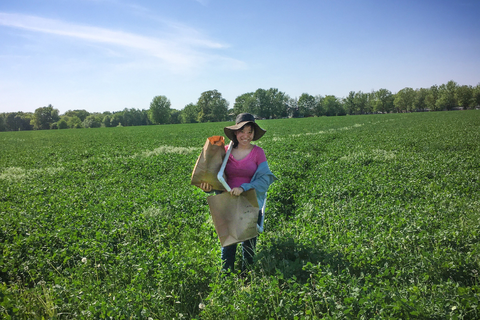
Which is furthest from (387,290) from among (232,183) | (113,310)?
(113,310)

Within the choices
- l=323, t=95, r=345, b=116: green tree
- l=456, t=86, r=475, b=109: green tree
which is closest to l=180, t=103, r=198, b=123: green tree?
l=323, t=95, r=345, b=116: green tree

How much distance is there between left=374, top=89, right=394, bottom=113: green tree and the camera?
131875mm

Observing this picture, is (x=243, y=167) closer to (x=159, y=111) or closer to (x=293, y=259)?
(x=293, y=259)

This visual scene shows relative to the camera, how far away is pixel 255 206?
3.57m

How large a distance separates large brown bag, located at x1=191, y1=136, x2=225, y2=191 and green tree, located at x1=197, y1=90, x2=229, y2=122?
109317 millimetres

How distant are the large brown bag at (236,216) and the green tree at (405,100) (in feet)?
473

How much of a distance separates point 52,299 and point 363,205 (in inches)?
255

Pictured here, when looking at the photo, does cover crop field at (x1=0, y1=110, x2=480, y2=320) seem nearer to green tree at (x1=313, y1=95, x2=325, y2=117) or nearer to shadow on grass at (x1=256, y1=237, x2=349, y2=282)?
shadow on grass at (x1=256, y1=237, x2=349, y2=282)

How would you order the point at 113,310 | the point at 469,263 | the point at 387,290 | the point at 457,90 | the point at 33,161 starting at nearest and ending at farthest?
the point at 113,310
the point at 387,290
the point at 469,263
the point at 33,161
the point at 457,90

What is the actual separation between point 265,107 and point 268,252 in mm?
123790

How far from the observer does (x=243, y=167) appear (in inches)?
154

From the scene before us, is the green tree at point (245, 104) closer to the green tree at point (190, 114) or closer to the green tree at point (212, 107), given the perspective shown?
the green tree at point (212, 107)

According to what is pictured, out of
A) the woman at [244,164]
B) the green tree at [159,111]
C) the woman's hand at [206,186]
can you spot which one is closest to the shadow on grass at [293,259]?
the woman at [244,164]

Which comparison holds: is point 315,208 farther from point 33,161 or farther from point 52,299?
point 33,161
